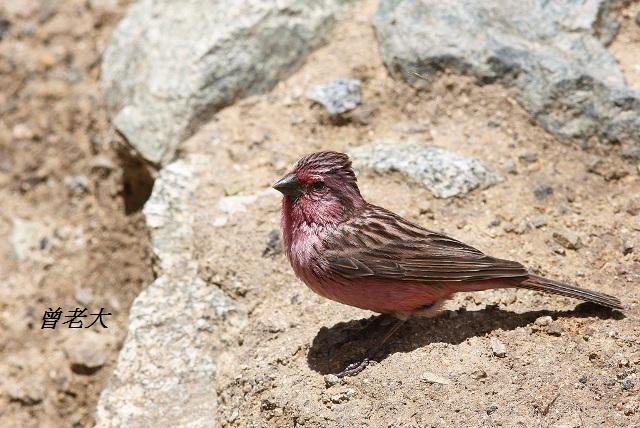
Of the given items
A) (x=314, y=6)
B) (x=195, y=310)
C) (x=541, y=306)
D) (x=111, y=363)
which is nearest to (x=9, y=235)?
(x=111, y=363)

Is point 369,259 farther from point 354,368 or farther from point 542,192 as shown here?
point 542,192

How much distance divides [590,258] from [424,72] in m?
2.07

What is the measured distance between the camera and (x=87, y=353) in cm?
710

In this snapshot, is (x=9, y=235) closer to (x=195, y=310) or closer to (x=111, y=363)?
(x=111, y=363)

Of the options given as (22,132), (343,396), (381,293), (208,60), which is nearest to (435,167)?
(381,293)

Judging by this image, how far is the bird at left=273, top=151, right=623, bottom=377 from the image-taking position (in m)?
5.33

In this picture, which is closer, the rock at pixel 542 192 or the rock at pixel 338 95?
the rock at pixel 542 192

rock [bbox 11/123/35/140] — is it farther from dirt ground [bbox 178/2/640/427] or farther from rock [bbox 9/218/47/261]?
dirt ground [bbox 178/2/640/427]

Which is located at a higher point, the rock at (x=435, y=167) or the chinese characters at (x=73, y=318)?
the rock at (x=435, y=167)

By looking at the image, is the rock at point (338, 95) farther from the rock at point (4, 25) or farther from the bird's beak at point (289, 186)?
the rock at point (4, 25)

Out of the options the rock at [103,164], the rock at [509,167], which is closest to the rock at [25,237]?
the rock at [103,164]

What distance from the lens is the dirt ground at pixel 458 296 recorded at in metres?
5.04

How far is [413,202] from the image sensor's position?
6.46 metres

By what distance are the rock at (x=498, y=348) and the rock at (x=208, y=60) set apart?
321 centimetres
